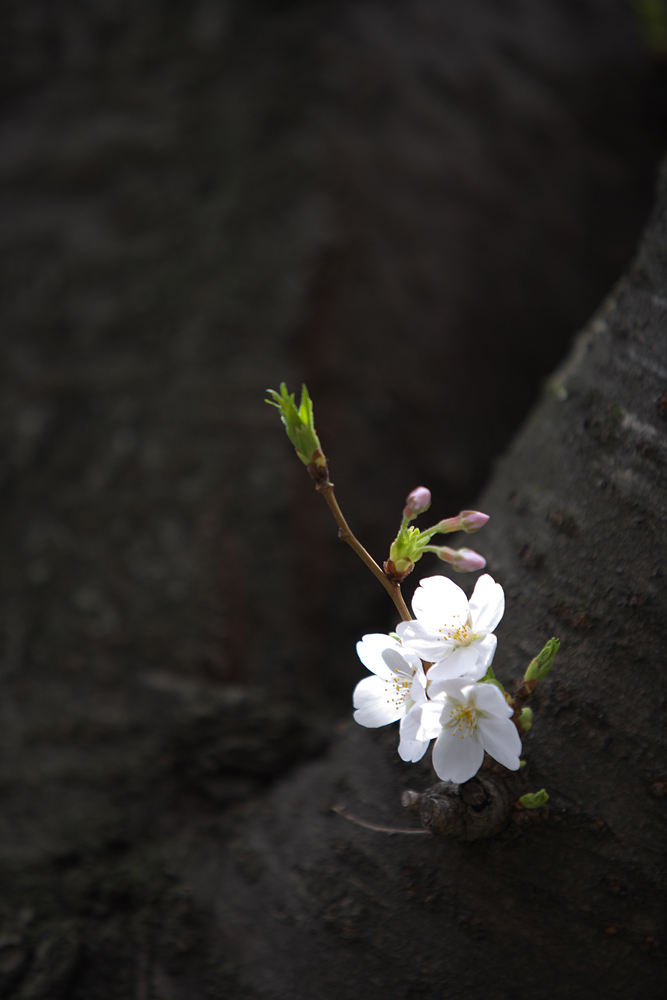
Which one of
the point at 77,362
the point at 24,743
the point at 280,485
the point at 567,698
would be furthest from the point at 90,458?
the point at 567,698

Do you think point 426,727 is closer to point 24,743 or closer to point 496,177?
point 24,743

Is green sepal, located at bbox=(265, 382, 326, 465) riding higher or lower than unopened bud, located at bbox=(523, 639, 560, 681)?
higher

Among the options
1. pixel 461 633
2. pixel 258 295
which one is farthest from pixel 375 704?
pixel 258 295

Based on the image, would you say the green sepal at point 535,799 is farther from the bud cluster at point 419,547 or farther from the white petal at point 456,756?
the bud cluster at point 419,547

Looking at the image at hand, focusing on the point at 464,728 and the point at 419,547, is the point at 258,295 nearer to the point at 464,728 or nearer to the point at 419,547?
the point at 419,547

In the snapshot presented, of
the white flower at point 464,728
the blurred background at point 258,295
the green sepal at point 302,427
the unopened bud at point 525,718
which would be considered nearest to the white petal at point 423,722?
the white flower at point 464,728

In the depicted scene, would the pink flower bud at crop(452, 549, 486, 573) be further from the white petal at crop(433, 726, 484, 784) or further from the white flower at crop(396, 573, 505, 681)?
the white petal at crop(433, 726, 484, 784)

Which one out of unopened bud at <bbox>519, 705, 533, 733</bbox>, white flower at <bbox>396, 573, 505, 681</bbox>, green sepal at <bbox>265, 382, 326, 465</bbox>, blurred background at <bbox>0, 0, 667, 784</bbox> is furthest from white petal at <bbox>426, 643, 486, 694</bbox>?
blurred background at <bbox>0, 0, 667, 784</bbox>
